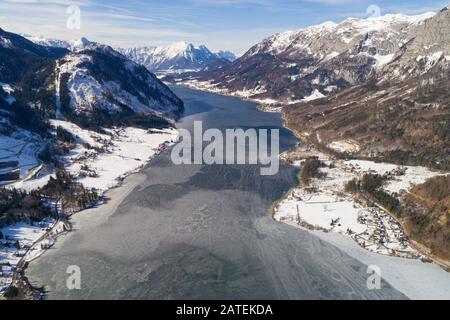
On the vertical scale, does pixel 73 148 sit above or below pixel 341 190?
above

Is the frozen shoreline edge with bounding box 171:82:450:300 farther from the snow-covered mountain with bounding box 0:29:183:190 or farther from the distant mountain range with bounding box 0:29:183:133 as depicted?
the distant mountain range with bounding box 0:29:183:133

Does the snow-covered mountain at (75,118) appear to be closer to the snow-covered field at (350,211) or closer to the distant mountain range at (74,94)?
the distant mountain range at (74,94)

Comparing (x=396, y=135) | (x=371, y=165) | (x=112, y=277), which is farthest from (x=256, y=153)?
(x=112, y=277)

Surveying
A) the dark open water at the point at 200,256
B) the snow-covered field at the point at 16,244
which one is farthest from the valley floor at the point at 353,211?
the snow-covered field at the point at 16,244

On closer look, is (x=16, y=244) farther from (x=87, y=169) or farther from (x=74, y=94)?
(x=74, y=94)

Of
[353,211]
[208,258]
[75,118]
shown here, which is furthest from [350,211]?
[75,118]

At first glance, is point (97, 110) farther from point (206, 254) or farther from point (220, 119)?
point (206, 254)

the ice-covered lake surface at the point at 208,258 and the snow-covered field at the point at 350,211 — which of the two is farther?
the snow-covered field at the point at 350,211
